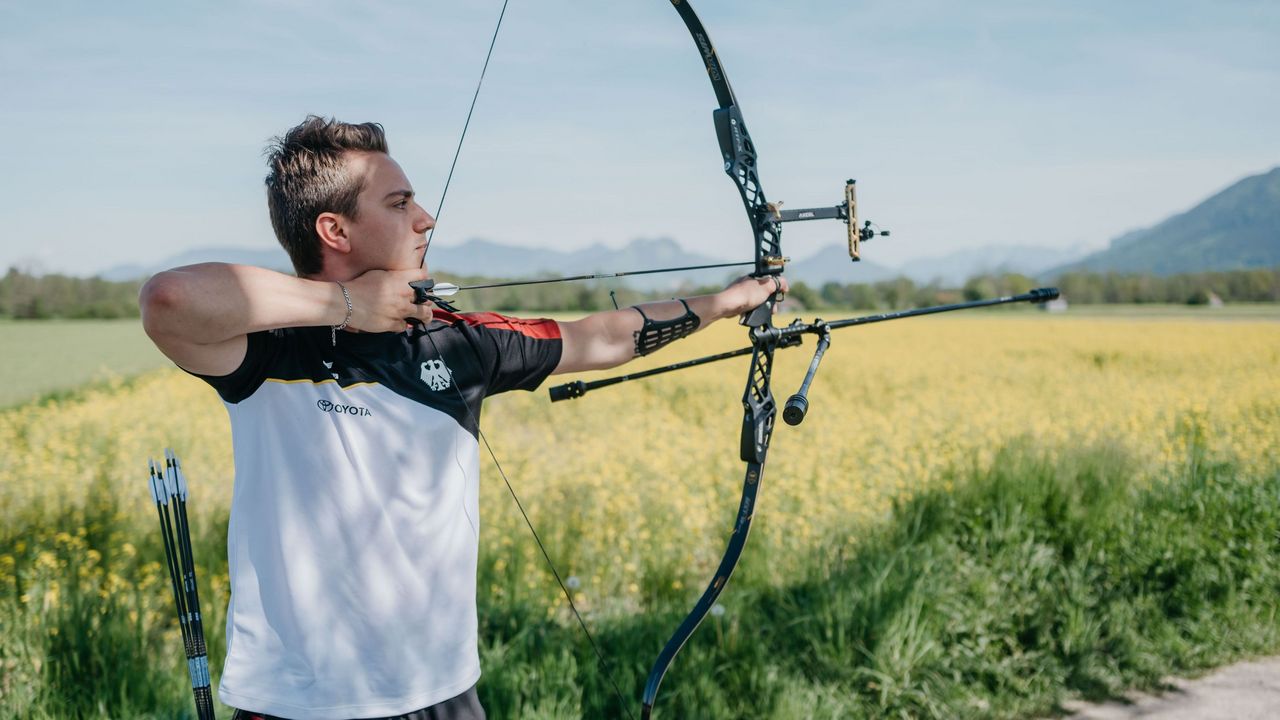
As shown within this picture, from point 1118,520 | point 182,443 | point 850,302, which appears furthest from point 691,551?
point 850,302

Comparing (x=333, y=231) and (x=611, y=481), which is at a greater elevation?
(x=333, y=231)

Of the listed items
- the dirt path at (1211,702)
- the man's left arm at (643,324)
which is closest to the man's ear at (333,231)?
the man's left arm at (643,324)

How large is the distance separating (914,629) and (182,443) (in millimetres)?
6016

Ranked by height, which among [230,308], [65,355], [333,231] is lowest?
[230,308]

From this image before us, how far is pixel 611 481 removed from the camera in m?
5.74

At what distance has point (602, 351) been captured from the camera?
2055 millimetres

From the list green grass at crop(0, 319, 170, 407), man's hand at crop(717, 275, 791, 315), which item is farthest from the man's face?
green grass at crop(0, 319, 170, 407)

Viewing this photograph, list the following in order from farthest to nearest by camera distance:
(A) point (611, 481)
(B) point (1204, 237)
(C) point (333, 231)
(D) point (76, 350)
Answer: (B) point (1204, 237) → (D) point (76, 350) → (A) point (611, 481) → (C) point (333, 231)

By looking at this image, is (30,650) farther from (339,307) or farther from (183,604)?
(339,307)

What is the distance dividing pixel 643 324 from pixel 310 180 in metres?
0.86

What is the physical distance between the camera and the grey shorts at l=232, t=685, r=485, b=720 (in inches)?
58.7

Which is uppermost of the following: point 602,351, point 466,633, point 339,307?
point 339,307

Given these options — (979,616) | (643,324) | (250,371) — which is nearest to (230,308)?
(250,371)

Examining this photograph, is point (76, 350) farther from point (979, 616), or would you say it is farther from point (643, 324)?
point (643, 324)
